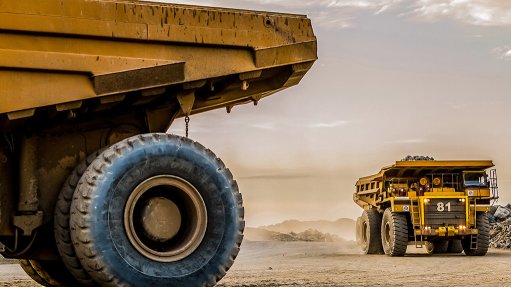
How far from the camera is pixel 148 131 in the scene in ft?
27.1

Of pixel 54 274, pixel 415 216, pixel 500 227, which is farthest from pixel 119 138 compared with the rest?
pixel 500 227

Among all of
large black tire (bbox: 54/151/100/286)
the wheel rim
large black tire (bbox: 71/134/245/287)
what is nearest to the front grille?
large black tire (bbox: 71/134/245/287)

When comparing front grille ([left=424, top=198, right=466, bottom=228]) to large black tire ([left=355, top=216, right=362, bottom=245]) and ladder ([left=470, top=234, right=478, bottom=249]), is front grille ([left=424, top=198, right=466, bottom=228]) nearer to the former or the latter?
ladder ([left=470, top=234, right=478, bottom=249])

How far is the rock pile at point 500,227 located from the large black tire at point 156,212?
19.2m

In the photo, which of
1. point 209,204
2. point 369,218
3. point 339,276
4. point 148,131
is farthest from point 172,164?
point 369,218

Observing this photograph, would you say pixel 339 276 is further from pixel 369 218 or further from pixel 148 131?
pixel 369 218

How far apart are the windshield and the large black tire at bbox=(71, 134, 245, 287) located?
15.0 meters

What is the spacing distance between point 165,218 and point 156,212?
90 millimetres

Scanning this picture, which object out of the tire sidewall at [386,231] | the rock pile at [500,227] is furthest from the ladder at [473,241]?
the rock pile at [500,227]

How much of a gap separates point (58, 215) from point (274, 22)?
8.28 feet

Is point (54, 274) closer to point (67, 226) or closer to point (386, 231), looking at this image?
point (67, 226)

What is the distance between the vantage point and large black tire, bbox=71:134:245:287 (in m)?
7.05

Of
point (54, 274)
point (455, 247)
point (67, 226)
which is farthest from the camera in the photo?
point (455, 247)

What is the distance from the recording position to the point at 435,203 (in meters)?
21.1
